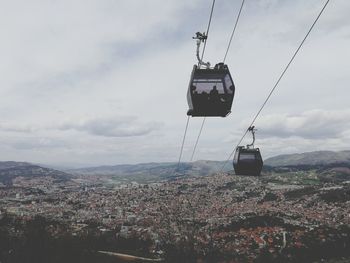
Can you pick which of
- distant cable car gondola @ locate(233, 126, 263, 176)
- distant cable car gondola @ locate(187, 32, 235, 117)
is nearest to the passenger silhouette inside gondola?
distant cable car gondola @ locate(187, 32, 235, 117)

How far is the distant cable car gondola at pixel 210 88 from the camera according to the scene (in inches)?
659

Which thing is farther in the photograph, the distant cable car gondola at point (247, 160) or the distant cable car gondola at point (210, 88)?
the distant cable car gondola at point (247, 160)

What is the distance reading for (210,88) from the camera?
1678 centimetres

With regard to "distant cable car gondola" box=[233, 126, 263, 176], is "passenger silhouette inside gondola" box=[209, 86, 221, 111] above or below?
above

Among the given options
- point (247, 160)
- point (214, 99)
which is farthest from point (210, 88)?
point (247, 160)

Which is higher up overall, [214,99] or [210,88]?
[210,88]

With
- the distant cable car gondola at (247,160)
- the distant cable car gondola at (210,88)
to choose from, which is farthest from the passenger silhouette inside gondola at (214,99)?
the distant cable car gondola at (247,160)

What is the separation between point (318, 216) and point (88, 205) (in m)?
59.9

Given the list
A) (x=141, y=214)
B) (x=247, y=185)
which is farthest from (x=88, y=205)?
(x=247, y=185)

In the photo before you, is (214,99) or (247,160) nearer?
(214,99)

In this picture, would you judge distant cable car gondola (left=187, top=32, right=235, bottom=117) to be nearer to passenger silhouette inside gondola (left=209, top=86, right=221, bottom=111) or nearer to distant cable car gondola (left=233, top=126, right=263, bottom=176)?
passenger silhouette inside gondola (left=209, top=86, right=221, bottom=111)

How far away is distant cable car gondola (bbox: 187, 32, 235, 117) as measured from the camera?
16.7 meters

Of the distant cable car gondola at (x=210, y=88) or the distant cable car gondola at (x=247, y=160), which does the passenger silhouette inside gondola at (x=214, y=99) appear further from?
the distant cable car gondola at (x=247, y=160)

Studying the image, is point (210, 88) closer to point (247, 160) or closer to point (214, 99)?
point (214, 99)
